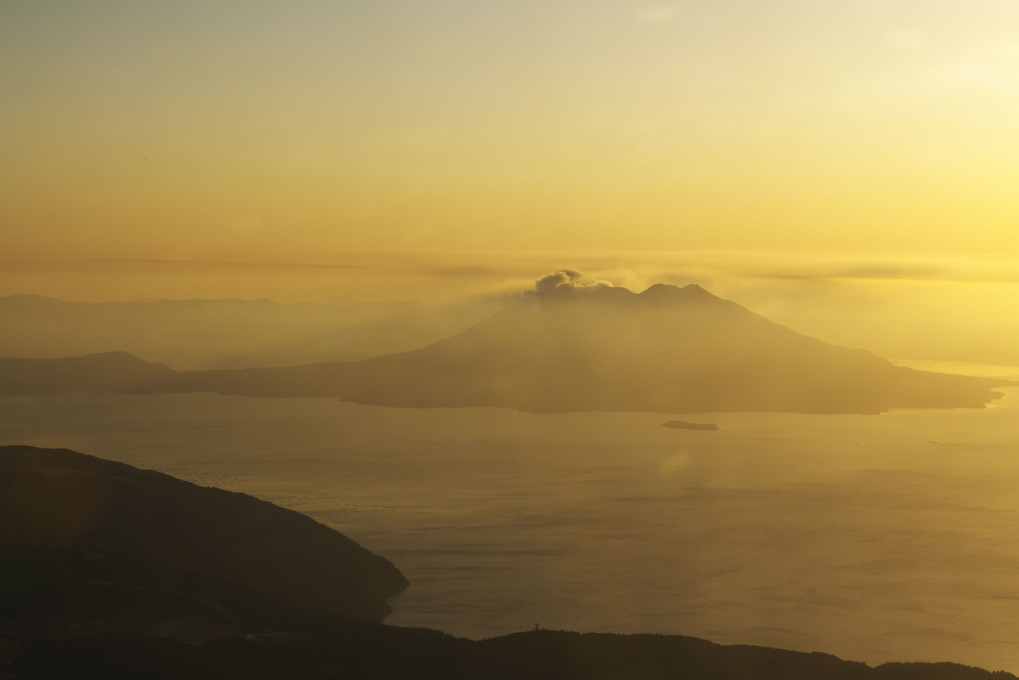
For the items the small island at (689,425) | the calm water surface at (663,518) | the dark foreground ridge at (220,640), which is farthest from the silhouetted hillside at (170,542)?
the small island at (689,425)

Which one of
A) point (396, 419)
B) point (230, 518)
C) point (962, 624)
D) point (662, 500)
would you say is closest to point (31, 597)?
point (230, 518)

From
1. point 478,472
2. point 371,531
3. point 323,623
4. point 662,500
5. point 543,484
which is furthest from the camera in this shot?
point 478,472

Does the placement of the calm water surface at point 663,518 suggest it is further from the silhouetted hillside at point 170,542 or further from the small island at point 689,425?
the small island at point 689,425

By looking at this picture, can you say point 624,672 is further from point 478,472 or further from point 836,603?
point 478,472

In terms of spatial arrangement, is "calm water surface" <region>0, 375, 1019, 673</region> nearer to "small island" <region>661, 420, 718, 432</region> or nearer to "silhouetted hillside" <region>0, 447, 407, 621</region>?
"silhouetted hillside" <region>0, 447, 407, 621</region>

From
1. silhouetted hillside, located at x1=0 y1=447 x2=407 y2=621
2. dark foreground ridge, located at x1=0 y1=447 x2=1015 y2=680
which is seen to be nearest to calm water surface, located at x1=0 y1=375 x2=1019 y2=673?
silhouetted hillside, located at x1=0 y1=447 x2=407 y2=621

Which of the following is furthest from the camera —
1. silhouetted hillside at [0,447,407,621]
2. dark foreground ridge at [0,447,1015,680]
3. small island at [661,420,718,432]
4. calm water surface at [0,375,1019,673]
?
small island at [661,420,718,432]
